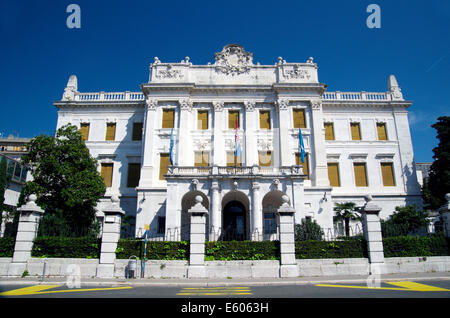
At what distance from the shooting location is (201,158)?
28562 mm

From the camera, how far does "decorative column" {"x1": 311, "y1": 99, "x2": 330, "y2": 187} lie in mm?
27139

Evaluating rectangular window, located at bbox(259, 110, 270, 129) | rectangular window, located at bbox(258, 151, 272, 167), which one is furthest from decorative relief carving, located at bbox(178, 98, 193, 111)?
rectangular window, located at bbox(258, 151, 272, 167)

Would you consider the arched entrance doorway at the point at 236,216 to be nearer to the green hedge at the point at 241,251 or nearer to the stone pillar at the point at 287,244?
the green hedge at the point at 241,251

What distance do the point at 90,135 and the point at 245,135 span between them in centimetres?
1554

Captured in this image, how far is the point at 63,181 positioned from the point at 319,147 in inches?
847

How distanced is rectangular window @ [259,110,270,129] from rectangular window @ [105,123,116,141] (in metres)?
14.7

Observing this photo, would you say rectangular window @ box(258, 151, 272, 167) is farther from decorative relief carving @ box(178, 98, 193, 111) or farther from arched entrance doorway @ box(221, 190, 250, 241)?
decorative relief carving @ box(178, 98, 193, 111)

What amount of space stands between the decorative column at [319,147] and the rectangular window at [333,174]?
2.37m

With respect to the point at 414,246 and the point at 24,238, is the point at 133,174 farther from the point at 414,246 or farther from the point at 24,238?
the point at 414,246

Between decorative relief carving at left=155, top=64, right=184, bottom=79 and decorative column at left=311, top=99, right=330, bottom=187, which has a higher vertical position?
decorative relief carving at left=155, top=64, right=184, bottom=79

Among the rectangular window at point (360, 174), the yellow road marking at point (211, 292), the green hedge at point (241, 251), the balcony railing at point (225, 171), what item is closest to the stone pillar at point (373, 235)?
the green hedge at point (241, 251)

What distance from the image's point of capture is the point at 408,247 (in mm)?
14828
